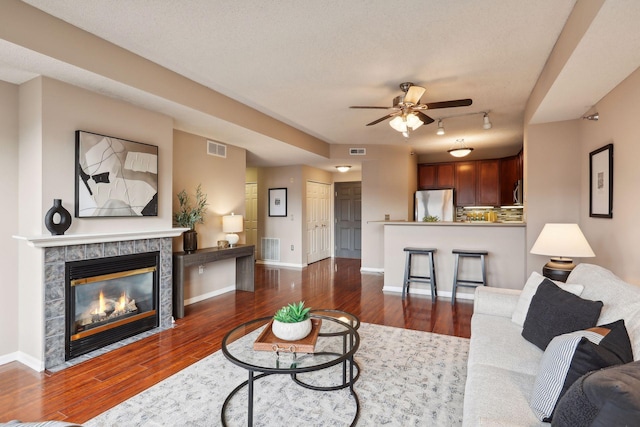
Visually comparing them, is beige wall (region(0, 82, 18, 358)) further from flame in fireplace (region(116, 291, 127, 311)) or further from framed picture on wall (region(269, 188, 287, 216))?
framed picture on wall (region(269, 188, 287, 216))

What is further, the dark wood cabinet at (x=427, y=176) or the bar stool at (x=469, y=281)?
the dark wood cabinet at (x=427, y=176)

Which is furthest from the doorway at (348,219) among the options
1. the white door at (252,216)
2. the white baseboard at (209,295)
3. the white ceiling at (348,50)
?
the white ceiling at (348,50)

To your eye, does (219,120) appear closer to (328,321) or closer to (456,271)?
(328,321)

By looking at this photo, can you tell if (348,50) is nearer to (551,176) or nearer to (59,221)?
(59,221)

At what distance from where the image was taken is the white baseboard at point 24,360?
8.57 ft

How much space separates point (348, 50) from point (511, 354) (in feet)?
8.26

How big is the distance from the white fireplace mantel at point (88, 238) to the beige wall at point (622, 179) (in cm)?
426

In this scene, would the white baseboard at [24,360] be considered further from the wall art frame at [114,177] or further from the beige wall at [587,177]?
the beige wall at [587,177]

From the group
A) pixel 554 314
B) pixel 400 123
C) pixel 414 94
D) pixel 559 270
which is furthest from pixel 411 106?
pixel 554 314

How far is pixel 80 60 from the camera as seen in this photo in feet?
8.11

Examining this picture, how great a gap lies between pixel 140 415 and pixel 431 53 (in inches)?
136

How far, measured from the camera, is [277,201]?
7.51m

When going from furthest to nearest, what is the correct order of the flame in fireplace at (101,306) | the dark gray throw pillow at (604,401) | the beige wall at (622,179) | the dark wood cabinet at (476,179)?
the dark wood cabinet at (476,179) < the flame in fireplace at (101,306) < the beige wall at (622,179) < the dark gray throw pillow at (604,401)


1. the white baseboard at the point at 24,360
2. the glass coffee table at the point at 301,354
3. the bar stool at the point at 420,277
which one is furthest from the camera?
the bar stool at the point at 420,277
